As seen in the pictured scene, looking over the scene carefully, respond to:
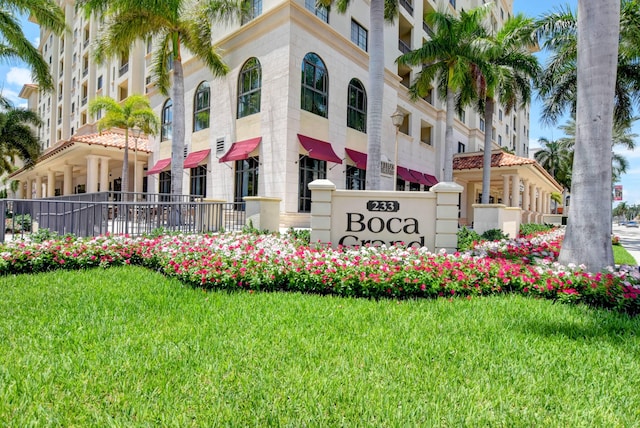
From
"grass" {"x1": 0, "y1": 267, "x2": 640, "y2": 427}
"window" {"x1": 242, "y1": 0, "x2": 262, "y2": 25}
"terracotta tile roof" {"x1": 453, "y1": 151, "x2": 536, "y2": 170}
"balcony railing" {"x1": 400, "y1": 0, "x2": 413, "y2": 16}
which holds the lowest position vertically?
"grass" {"x1": 0, "y1": 267, "x2": 640, "y2": 427}

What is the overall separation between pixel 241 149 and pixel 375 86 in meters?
7.27

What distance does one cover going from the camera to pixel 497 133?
3875cm

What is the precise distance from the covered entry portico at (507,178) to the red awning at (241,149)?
639 inches

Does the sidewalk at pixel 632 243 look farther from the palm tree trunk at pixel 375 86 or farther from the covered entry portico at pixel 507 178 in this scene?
the palm tree trunk at pixel 375 86

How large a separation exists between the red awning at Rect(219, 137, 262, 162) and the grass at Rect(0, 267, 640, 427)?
462 inches

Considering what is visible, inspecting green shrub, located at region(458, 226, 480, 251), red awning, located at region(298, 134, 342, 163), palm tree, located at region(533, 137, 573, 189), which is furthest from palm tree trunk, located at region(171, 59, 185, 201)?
palm tree, located at region(533, 137, 573, 189)

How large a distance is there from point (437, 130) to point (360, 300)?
2658 centimetres

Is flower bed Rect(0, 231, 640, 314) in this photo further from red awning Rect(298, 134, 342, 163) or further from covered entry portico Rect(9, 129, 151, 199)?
covered entry portico Rect(9, 129, 151, 199)

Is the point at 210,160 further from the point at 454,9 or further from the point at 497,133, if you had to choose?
the point at 497,133

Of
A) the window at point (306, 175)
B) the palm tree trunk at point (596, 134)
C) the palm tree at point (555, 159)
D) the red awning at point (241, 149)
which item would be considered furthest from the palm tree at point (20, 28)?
the palm tree at point (555, 159)

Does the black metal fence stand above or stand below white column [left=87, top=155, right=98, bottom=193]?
below

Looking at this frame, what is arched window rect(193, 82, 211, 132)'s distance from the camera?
64.0 ft

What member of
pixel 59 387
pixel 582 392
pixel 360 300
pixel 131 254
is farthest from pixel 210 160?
pixel 582 392

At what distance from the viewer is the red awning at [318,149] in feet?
50.4
